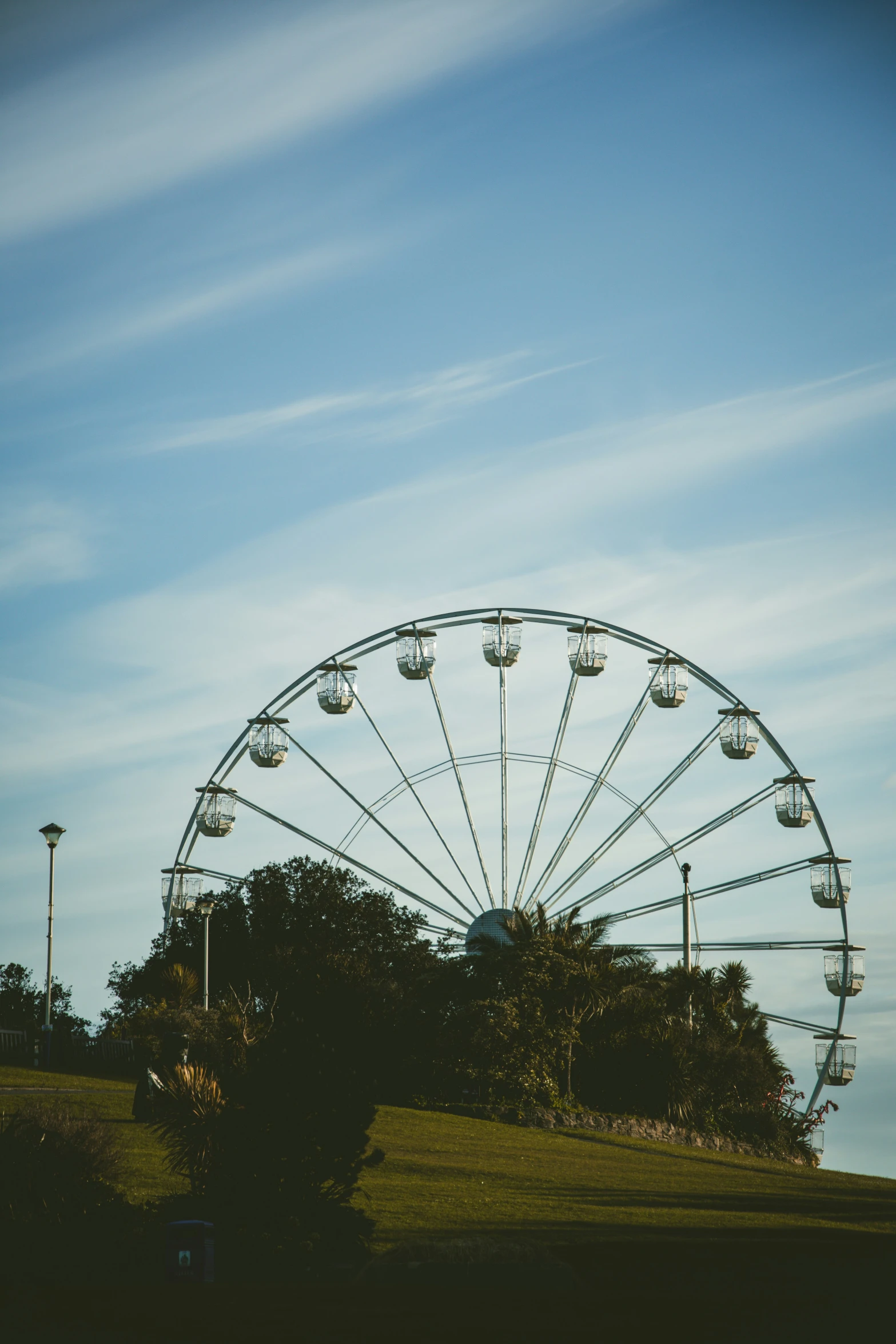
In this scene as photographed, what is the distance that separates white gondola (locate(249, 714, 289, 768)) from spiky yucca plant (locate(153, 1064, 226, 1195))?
2438 cm

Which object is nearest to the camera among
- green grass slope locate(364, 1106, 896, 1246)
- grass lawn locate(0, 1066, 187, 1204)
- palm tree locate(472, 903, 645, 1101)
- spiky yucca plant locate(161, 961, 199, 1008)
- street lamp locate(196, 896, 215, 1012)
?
green grass slope locate(364, 1106, 896, 1246)

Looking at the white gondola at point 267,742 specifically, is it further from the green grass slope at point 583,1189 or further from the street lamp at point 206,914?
A: the green grass slope at point 583,1189

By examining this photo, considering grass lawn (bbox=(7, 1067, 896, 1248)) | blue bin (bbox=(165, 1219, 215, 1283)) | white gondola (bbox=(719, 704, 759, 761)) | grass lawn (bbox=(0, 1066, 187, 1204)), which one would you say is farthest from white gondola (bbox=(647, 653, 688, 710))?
blue bin (bbox=(165, 1219, 215, 1283))

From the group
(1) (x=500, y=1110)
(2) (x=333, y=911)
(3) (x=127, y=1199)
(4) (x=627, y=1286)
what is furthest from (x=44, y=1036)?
(4) (x=627, y=1286)

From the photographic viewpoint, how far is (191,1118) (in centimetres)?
1312

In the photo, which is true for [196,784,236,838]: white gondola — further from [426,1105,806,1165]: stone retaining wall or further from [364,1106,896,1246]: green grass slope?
[364,1106,896,1246]: green grass slope

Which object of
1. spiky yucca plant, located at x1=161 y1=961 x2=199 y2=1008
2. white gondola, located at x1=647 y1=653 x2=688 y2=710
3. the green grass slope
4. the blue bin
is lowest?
the green grass slope

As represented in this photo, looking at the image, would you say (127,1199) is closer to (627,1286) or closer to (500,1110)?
(627,1286)

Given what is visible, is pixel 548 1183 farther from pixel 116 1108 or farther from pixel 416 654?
pixel 416 654

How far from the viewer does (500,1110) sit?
27609mm

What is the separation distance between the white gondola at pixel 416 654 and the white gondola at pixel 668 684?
6071 mm

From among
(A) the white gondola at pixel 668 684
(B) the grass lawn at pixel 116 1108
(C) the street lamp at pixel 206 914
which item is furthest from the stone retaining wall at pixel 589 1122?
(A) the white gondola at pixel 668 684

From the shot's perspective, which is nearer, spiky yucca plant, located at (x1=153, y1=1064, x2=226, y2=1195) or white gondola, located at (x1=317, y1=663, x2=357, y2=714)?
spiky yucca plant, located at (x1=153, y1=1064, x2=226, y2=1195)

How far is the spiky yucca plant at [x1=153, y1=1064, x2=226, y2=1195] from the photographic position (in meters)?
12.8
